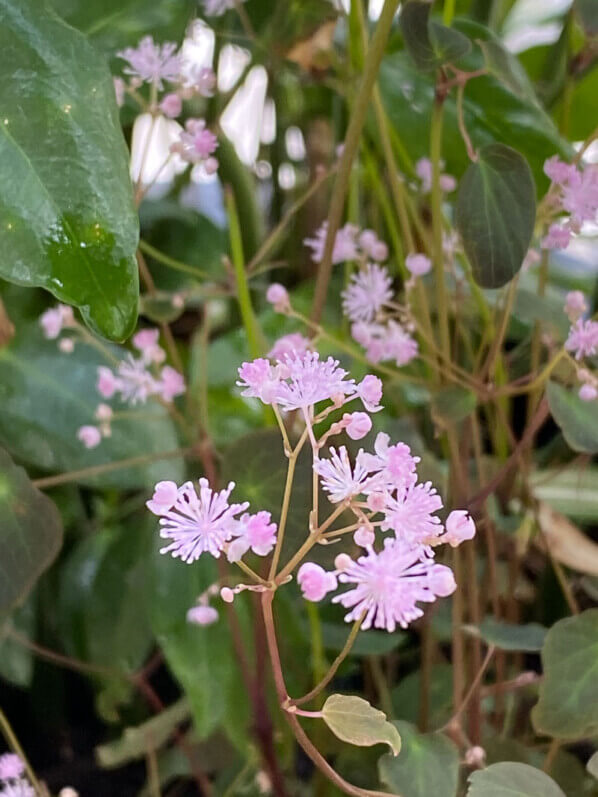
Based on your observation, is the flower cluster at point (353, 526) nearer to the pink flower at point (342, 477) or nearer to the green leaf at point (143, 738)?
the pink flower at point (342, 477)

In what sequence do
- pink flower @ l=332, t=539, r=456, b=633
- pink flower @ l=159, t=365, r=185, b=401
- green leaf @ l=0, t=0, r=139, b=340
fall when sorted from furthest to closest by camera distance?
pink flower @ l=159, t=365, r=185, b=401 < green leaf @ l=0, t=0, r=139, b=340 < pink flower @ l=332, t=539, r=456, b=633

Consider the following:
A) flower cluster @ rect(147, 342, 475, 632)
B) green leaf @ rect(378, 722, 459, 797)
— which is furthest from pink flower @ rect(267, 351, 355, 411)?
green leaf @ rect(378, 722, 459, 797)

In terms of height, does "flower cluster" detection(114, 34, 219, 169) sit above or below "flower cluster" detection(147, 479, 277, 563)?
above

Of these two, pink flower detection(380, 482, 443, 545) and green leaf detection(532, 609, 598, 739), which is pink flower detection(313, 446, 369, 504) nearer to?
pink flower detection(380, 482, 443, 545)

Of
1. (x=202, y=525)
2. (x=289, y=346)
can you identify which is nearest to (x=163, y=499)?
(x=202, y=525)

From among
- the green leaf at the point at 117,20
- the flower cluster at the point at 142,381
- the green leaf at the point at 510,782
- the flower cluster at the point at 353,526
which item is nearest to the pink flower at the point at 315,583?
the flower cluster at the point at 353,526

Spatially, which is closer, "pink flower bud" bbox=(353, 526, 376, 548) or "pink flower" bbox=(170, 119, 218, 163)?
"pink flower bud" bbox=(353, 526, 376, 548)

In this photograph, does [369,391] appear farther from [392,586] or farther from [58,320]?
[58,320]

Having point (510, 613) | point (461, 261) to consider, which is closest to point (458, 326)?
point (461, 261)
